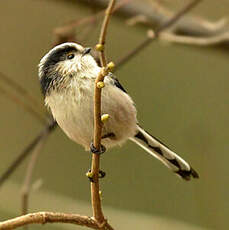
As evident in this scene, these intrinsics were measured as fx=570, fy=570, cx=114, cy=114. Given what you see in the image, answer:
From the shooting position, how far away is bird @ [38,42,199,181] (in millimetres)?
1584

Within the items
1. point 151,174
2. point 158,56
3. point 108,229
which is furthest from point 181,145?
point 108,229

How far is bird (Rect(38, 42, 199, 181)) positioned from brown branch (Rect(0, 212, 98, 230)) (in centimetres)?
30

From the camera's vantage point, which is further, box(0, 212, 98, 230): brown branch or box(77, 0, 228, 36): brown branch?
box(77, 0, 228, 36): brown branch

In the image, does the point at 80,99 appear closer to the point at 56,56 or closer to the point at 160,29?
the point at 56,56

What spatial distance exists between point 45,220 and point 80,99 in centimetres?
46

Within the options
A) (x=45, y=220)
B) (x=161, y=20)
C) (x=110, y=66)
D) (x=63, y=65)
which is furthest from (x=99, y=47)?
(x=161, y=20)

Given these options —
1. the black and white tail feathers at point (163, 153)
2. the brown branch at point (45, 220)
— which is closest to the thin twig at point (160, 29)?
the black and white tail feathers at point (163, 153)

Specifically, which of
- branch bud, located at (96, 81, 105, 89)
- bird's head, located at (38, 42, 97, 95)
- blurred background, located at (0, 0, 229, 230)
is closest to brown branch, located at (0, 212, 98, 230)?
branch bud, located at (96, 81, 105, 89)

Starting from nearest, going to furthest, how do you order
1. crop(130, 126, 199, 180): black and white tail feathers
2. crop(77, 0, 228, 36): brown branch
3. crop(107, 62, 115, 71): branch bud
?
crop(107, 62, 115, 71): branch bud < crop(130, 126, 199, 180): black and white tail feathers < crop(77, 0, 228, 36): brown branch

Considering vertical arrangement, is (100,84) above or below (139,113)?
below

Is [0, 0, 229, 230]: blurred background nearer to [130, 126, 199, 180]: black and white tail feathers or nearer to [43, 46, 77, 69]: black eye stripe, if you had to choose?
[130, 126, 199, 180]: black and white tail feathers

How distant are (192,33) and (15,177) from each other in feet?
5.21

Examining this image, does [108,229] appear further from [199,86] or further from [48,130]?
[199,86]

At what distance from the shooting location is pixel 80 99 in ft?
5.16
